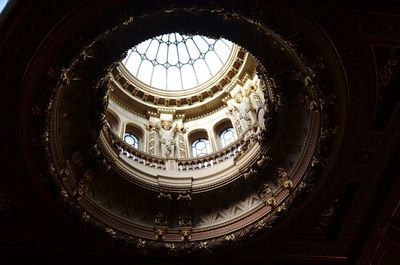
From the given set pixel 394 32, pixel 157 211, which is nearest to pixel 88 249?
pixel 157 211

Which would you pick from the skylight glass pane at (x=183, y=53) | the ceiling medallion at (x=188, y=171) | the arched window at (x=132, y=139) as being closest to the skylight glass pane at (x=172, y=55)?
the skylight glass pane at (x=183, y=53)

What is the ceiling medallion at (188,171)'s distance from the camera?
39.7 ft

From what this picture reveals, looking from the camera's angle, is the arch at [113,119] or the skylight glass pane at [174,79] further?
the skylight glass pane at [174,79]

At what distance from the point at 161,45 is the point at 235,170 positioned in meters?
10.3

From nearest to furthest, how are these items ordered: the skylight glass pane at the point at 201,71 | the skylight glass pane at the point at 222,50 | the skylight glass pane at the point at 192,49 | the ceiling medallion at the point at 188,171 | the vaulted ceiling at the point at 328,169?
the vaulted ceiling at the point at 328,169 < the ceiling medallion at the point at 188,171 < the skylight glass pane at the point at 222,50 < the skylight glass pane at the point at 201,71 < the skylight glass pane at the point at 192,49

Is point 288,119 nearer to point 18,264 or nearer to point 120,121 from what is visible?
point 120,121

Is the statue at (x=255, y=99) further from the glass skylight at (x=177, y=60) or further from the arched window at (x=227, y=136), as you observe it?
the glass skylight at (x=177, y=60)

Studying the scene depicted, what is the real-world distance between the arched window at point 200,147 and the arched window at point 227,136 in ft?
2.09

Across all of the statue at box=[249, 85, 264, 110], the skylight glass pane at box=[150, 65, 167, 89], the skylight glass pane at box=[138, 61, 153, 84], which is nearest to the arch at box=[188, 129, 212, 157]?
the statue at box=[249, 85, 264, 110]

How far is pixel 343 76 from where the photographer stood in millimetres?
11812

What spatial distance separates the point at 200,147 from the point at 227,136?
1186 millimetres

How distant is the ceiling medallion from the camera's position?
12094mm

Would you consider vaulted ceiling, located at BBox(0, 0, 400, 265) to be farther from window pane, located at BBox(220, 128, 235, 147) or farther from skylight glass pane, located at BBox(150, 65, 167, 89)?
skylight glass pane, located at BBox(150, 65, 167, 89)

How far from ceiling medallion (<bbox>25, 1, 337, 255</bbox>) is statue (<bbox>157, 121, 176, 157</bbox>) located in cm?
137
